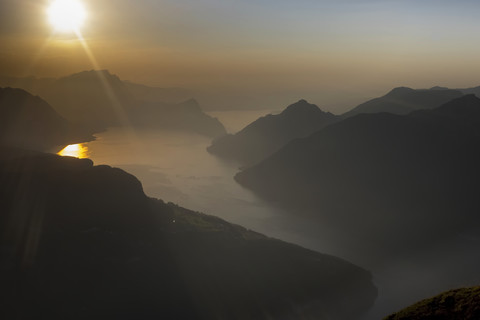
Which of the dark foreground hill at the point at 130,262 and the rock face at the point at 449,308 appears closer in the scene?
the rock face at the point at 449,308

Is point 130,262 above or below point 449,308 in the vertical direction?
above

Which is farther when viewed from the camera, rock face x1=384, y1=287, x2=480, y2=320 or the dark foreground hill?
the dark foreground hill

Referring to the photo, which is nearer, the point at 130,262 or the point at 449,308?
the point at 449,308
